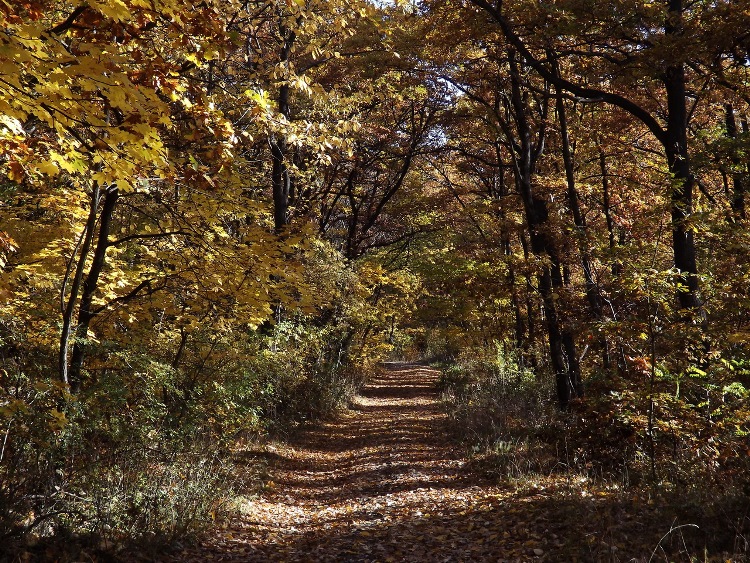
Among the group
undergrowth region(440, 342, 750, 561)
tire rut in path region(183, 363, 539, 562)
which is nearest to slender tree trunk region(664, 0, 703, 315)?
undergrowth region(440, 342, 750, 561)

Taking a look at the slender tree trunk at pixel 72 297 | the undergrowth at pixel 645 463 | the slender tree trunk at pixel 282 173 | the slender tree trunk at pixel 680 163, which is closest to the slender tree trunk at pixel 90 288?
the slender tree trunk at pixel 72 297

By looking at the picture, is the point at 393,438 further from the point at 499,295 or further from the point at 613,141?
the point at 613,141

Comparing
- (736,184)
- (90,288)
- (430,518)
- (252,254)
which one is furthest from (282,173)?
(736,184)

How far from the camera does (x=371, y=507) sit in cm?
718

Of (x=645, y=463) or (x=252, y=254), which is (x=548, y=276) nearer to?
(x=645, y=463)

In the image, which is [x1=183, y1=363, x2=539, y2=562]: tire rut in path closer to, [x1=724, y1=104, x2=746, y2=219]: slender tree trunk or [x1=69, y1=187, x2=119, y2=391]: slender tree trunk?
[x1=69, y1=187, x2=119, y2=391]: slender tree trunk

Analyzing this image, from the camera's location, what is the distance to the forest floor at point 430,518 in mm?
4992

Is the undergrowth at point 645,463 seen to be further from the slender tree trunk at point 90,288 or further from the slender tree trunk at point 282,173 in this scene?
the slender tree trunk at point 282,173

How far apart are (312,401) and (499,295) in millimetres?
6449

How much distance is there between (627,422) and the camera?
6207 millimetres

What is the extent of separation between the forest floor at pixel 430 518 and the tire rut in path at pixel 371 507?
15mm

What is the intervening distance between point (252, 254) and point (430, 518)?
397 centimetres

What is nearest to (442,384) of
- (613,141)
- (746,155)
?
(613,141)

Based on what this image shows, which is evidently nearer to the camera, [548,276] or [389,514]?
[389,514]
